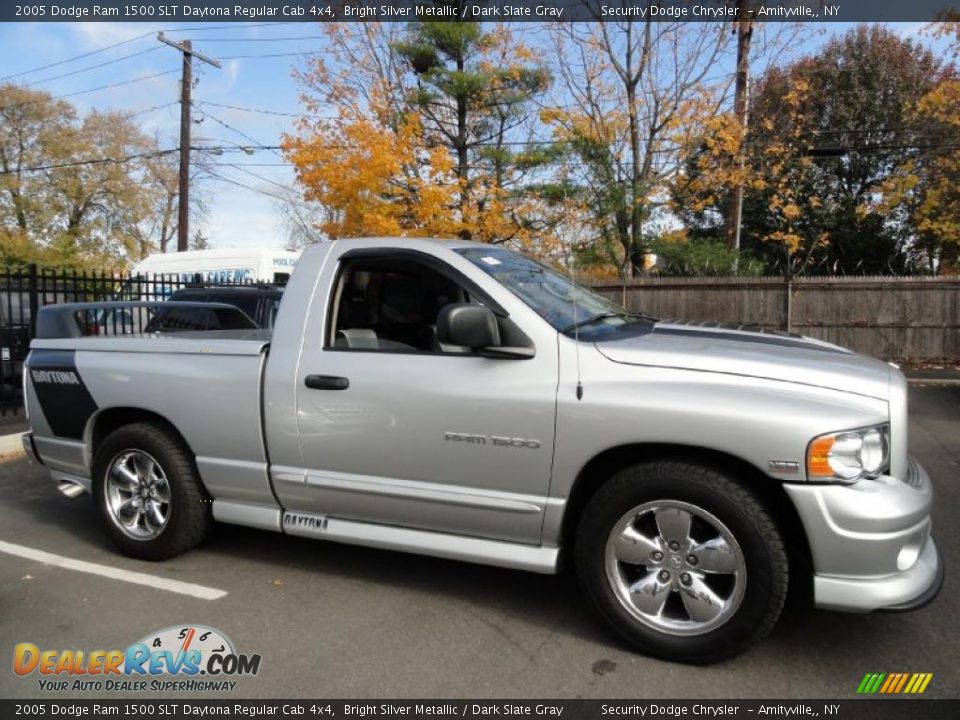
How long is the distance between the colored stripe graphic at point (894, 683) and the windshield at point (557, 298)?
180cm

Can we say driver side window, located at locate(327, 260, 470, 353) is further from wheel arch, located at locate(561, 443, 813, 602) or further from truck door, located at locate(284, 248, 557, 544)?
wheel arch, located at locate(561, 443, 813, 602)

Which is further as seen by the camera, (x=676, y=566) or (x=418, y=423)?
(x=418, y=423)

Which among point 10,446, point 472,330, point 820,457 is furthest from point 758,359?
point 10,446

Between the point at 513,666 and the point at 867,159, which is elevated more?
the point at 867,159

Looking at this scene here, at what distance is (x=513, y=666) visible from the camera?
312cm

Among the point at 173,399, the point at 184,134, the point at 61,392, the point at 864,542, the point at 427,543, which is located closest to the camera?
the point at 864,542

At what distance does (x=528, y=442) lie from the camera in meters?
3.26

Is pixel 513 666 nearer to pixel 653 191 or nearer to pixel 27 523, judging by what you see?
pixel 27 523

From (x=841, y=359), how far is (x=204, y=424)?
3.29 m

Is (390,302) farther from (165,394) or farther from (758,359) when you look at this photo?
(758,359)

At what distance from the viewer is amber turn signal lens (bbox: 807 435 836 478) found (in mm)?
2811

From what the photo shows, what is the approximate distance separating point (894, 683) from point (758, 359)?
1425 mm
